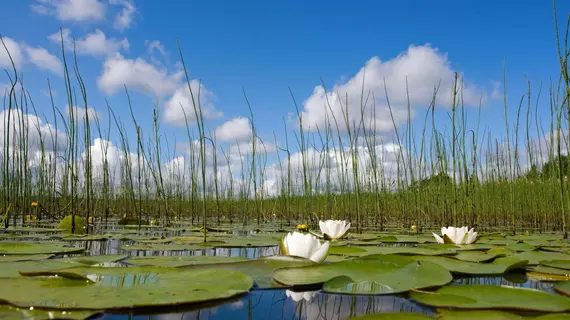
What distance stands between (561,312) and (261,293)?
856 millimetres

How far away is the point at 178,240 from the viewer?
10.0ft

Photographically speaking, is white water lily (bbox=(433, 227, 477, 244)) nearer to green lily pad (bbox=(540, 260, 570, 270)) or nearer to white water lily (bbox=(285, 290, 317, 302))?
green lily pad (bbox=(540, 260, 570, 270))

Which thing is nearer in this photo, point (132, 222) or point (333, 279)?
point (333, 279)

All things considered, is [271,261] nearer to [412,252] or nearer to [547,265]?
[412,252]

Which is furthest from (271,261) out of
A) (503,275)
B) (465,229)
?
(465,229)

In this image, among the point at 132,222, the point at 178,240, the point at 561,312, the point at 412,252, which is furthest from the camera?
the point at 132,222

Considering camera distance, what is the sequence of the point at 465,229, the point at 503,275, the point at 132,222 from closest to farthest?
the point at 503,275 → the point at 465,229 → the point at 132,222

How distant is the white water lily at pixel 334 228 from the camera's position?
3105mm

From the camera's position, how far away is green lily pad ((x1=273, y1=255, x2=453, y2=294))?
52.8 inches

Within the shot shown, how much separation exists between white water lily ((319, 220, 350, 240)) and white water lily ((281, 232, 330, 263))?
125 cm

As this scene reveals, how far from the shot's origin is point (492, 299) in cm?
118

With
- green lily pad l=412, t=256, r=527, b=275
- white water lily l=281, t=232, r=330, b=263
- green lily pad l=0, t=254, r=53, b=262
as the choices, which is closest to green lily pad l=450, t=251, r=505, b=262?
green lily pad l=412, t=256, r=527, b=275

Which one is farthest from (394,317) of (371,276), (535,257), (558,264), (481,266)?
(535,257)

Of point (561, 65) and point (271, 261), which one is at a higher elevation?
point (561, 65)
